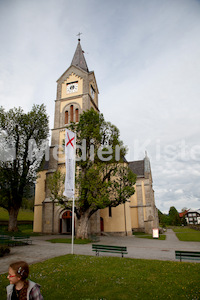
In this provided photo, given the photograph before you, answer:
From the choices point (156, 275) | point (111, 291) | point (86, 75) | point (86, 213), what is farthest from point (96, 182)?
point (86, 75)

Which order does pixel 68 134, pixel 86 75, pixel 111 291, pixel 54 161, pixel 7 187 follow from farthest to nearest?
pixel 86 75 < pixel 54 161 < pixel 7 187 < pixel 68 134 < pixel 111 291

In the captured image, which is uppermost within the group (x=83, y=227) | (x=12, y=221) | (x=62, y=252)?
(x=12, y=221)

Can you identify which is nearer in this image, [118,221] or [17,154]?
[17,154]

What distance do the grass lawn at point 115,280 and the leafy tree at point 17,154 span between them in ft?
60.7

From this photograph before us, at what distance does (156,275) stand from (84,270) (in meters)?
3.14

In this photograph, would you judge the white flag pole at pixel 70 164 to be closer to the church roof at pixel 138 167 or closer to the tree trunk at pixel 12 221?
the tree trunk at pixel 12 221

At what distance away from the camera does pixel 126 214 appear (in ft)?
107

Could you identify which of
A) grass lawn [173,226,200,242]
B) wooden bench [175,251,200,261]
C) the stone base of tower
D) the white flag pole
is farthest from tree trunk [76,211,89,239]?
grass lawn [173,226,200,242]

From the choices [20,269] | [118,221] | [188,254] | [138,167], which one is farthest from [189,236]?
[20,269]

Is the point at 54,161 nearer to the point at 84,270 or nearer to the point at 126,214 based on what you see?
the point at 126,214

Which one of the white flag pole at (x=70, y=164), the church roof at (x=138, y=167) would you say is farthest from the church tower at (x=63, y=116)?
the church roof at (x=138, y=167)

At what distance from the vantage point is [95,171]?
868 inches

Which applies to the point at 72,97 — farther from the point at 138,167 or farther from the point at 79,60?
the point at 138,167

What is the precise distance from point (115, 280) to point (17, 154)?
78.2 feet
